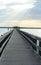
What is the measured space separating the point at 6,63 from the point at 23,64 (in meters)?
0.79

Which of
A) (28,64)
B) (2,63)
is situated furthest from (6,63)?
(28,64)

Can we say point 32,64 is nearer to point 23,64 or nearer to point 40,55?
point 23,64

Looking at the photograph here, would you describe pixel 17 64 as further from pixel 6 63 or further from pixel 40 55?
pixel 40 55

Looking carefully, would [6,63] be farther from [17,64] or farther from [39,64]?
[39,64]

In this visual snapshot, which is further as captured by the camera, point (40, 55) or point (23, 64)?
point (40, 55)

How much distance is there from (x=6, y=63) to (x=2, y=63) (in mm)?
166

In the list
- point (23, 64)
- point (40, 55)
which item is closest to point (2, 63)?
point (23, 64)

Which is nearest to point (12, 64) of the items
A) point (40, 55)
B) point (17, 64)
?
point (17, 64)

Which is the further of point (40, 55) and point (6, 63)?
point (40, 55)

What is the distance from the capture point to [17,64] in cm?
1062

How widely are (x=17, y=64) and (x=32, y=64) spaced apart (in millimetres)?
605

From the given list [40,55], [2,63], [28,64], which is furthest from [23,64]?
[40,55]

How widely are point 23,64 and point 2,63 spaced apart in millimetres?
936

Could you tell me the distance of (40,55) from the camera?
1312cm
